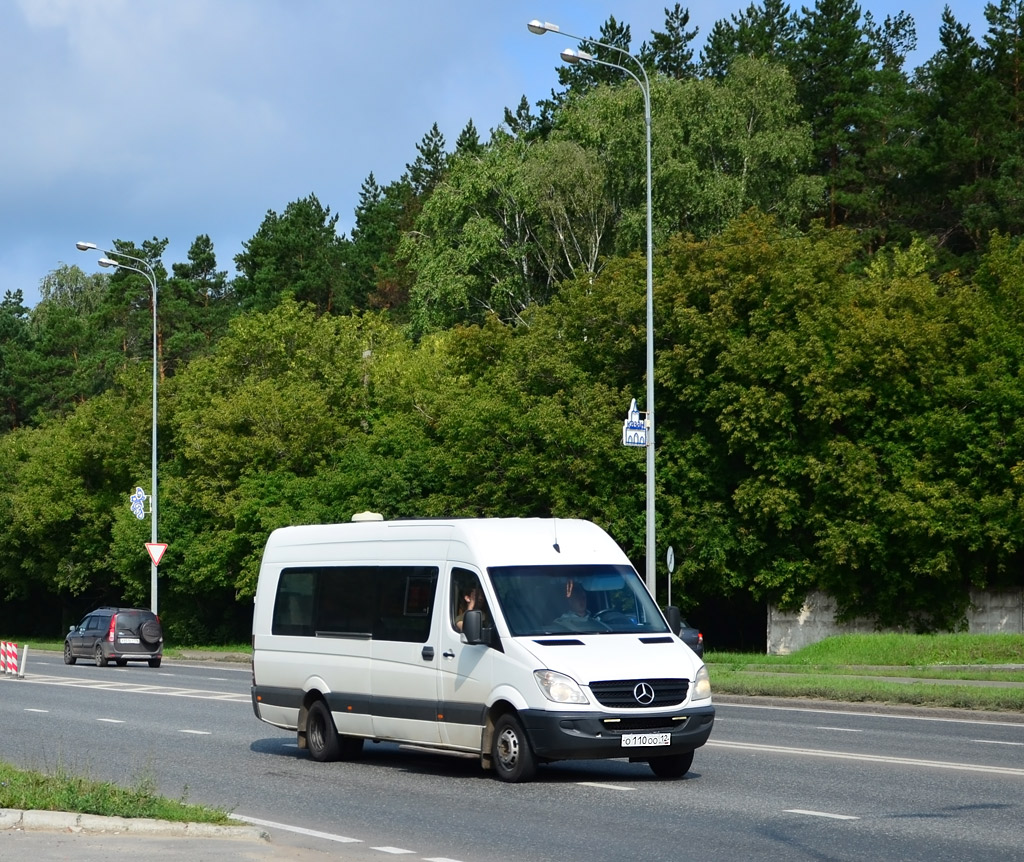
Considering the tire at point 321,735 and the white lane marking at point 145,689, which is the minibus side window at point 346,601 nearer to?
the tire at point 321,735

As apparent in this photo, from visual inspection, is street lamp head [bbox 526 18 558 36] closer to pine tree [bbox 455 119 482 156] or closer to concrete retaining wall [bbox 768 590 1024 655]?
concrete retaining wall [bbox 768 590 1024 655]

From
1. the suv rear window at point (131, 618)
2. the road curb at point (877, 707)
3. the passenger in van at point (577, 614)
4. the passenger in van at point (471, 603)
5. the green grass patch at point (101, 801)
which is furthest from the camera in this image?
the suv rear window at point (131, 618)

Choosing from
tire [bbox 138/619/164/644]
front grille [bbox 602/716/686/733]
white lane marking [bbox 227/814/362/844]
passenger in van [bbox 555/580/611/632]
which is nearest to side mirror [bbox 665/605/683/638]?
passenger in van [bbox 555/580/611/632]

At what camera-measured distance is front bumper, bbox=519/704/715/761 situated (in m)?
13.2

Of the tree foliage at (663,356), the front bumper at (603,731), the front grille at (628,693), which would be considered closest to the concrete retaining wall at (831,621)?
the tree foliage at (663,356)

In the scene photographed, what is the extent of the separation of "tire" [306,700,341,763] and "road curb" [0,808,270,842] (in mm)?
5745

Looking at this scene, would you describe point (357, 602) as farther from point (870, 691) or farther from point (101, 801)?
point (870, 691)

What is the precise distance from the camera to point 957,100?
2383 inches

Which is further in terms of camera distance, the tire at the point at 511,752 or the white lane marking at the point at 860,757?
the white lane marking at the point at 860,757

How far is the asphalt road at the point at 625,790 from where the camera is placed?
10273 millimetres

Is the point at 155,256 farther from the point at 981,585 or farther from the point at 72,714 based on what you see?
the point at 72,714

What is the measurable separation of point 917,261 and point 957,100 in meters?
13.4

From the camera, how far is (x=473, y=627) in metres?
13.9

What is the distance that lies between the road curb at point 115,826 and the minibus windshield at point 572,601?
4304 mm
